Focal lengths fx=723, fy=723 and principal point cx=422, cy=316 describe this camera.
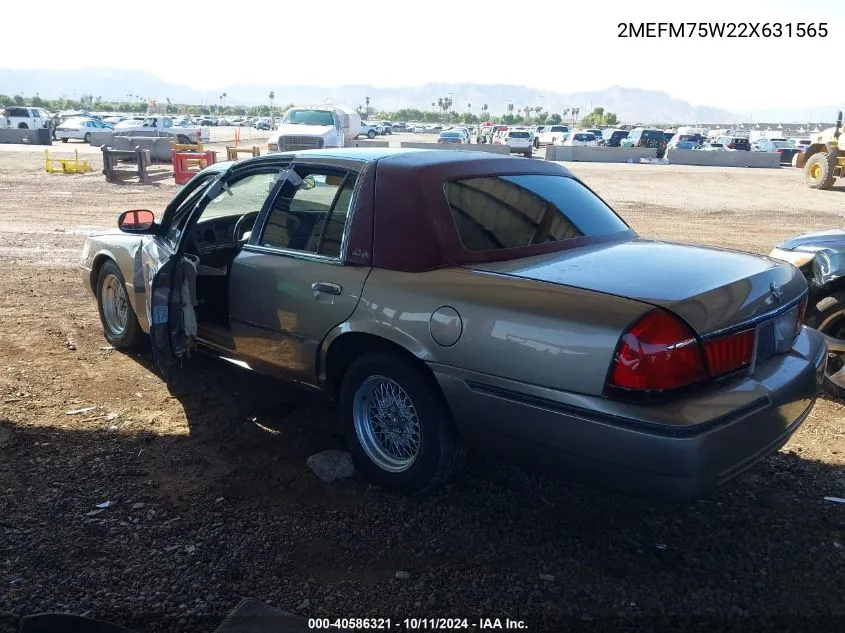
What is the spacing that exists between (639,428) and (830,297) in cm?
312

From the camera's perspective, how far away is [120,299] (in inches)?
223

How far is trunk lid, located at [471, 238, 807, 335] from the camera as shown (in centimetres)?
286

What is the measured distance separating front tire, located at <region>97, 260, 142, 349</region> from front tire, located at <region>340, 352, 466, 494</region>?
254cm

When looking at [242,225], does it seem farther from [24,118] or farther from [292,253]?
[24,118]

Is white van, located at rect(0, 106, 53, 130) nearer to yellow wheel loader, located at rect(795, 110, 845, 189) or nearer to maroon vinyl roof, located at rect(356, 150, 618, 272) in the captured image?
yellow wheel loader, located at rect(795, 110, 845, 189)

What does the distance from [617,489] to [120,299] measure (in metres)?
4.30

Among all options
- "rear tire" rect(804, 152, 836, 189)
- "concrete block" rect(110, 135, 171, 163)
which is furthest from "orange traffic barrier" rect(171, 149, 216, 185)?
"rear tire" rect(804, 152, 836, 189)

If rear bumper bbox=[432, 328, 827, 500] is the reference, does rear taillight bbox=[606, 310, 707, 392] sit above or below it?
above

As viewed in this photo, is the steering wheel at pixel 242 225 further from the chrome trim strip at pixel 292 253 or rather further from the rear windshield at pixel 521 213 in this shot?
the rear windshield at pixel 521 213

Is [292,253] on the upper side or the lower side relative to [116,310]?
upper

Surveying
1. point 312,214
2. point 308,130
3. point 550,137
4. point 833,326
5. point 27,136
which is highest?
point 550,137

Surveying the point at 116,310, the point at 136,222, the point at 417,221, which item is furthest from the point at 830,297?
the point at 116,310

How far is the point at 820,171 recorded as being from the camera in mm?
22641

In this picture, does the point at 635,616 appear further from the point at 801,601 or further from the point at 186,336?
the point at 186,336
